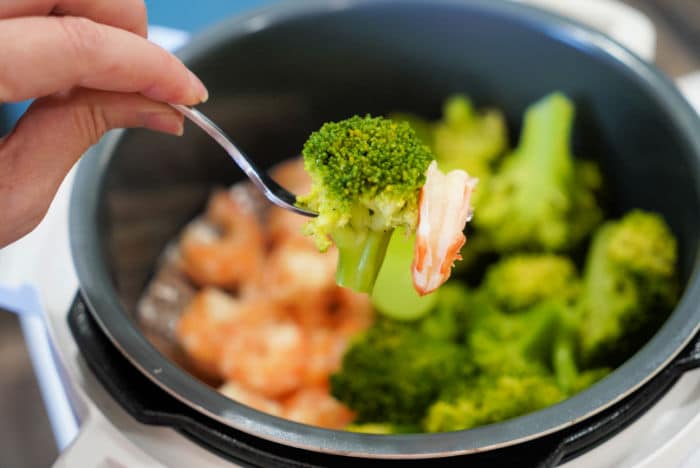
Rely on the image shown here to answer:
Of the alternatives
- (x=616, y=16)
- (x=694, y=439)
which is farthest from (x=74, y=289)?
(x=616, y=16)

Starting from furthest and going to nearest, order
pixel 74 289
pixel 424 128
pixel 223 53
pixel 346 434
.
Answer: pixel 424 128
pixel 223 53
pixel 74 289
pixel 346 434

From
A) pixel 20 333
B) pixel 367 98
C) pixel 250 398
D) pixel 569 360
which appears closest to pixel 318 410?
pixel 250 398

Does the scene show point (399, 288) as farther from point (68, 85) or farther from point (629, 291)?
point (68, 85)

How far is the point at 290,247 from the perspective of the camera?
121 centimetres

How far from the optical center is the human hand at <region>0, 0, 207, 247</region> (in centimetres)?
59

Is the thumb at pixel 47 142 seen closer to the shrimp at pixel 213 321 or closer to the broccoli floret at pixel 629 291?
the shrimp at pixel 213 321

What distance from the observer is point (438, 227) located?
0.64 meters

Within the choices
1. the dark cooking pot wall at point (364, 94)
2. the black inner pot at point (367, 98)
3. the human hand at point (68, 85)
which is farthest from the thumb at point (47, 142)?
the dark cooking pot wall at point (364, 94)

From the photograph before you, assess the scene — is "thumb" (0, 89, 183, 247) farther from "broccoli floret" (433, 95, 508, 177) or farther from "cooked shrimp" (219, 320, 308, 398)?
"broccoli floret" (433, 95, 508, 177)

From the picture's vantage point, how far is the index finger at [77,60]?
58 centimetres

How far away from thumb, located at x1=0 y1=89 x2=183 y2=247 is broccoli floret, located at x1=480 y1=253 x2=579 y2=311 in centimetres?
55

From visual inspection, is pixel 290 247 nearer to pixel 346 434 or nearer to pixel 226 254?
pixel 226 254

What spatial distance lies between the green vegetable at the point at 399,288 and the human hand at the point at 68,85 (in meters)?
0.27

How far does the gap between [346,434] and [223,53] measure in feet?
2.18
